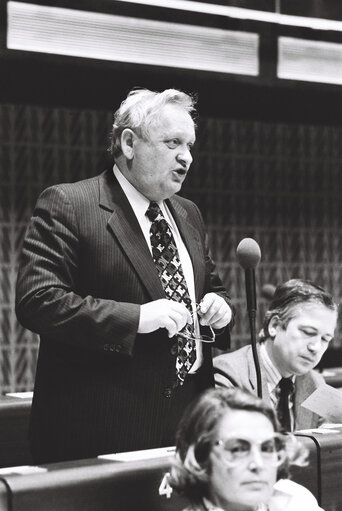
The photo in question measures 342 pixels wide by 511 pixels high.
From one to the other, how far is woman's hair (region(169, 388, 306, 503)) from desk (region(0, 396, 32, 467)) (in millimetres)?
1214

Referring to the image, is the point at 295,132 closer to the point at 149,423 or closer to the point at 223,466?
the point at 149,423

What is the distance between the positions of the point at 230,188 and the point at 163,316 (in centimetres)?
374

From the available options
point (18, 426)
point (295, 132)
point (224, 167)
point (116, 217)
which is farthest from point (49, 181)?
point (116, 217)

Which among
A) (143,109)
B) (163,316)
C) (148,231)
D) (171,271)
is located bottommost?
(163,316)

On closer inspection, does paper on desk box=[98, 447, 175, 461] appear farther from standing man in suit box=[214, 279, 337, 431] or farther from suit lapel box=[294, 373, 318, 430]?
suit lapel box=[294, 373, 318, 430]

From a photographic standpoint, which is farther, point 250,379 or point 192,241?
point 250,379

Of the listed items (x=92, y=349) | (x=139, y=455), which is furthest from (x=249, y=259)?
(x=139, y=455)

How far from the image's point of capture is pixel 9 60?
4160mm

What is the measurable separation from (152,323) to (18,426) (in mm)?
967

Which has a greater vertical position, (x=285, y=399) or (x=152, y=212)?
(x=152, y=212)

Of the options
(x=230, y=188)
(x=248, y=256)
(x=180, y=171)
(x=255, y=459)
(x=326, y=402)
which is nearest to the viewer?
(x=255, y=459)

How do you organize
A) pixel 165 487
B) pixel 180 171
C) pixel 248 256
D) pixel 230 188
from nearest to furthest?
1. pixel 165 487
2. pixel 248 256
3. pixel 180 171
4. pixel 230 188

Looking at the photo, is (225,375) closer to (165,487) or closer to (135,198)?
(135,198)

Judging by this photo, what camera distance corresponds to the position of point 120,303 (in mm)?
2229
